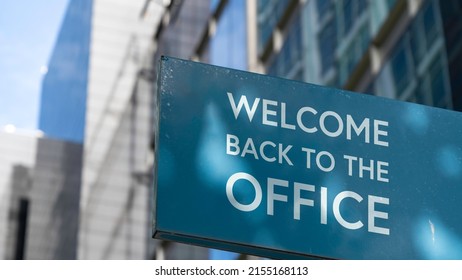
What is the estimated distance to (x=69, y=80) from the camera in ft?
214

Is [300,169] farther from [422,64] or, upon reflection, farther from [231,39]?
[231,39]

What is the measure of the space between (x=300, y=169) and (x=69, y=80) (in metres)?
60.3

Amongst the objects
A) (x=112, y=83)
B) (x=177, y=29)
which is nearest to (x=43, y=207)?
(x=112, y=83)

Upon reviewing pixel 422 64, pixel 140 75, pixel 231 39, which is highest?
pixel 140 75

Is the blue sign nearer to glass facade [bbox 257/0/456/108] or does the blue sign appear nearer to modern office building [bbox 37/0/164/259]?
glass facade [bbox 257/0/456/108]

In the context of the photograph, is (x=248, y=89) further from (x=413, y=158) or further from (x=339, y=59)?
(x=339, y=59)

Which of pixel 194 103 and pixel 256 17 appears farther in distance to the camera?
pixel 256 17

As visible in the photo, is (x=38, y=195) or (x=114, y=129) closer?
(x=114, y=129)

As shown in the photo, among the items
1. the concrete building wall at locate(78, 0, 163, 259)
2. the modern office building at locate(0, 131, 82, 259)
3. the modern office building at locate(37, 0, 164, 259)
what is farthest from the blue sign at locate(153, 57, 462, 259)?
the modern office building at locate(0, 131, 82, 259)

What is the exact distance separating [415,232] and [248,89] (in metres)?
1.13

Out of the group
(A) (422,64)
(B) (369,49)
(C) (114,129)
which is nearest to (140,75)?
(C) (114,129)

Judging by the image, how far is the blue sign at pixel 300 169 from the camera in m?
5.50

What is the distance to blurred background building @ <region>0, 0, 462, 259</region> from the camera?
21.4 m

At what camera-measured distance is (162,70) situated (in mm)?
5734
